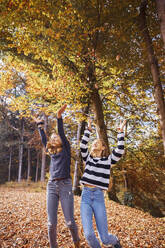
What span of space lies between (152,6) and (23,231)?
25.0 feet

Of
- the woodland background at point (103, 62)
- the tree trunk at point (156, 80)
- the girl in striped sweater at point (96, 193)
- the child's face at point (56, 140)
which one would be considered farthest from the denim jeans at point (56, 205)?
the tree trunk at point (156, 80)

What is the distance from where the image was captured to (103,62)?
24.9 ft

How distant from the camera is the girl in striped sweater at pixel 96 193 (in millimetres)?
2701

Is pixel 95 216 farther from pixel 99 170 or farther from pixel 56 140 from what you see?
pixel 56 140

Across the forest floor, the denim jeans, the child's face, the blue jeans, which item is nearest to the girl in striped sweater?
the blue jeans

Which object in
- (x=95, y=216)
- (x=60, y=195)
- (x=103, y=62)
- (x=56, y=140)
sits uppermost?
(x=103, y=62)

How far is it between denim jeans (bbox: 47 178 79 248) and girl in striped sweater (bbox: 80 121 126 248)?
35cm

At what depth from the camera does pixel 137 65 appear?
692 cm

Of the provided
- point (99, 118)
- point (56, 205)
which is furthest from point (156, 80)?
point (56, 205)

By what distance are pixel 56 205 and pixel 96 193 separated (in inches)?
31.0

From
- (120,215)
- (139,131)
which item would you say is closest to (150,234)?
(120,215)

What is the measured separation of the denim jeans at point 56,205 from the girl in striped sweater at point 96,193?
1.14ft

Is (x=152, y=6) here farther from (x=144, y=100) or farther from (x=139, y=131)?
(x=139, y=131)

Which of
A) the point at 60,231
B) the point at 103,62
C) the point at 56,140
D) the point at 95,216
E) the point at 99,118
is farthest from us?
the point at 99,118
